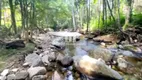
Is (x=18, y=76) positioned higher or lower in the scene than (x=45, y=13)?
lower

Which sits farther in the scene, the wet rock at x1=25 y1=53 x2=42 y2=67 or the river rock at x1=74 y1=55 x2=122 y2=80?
the wet rock at x1=25 y1=53 x2=42 y2=67

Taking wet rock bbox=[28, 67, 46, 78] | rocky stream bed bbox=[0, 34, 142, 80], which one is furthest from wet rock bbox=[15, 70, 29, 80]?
wet rock bbox=[28, 67, 46, 78]

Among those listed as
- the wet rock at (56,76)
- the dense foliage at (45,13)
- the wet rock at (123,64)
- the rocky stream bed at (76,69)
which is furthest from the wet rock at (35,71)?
the dense foliage at (45,13)

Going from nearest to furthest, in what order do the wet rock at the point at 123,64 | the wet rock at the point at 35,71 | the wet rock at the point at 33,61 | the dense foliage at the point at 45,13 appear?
the wet rock at the point at 35,71 → the wet rock at the point at 33,61 → the wet rock at the point at 123,64 → the dense foliage at the point at 45,13

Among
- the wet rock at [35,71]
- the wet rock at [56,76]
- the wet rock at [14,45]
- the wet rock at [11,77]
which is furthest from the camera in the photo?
the wet rock at [14,45]

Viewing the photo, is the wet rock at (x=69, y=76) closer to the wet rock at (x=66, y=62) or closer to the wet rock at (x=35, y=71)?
the wet rock at (x=66, y=62)

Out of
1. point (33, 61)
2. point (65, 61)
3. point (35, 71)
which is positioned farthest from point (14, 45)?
point (35, 71)

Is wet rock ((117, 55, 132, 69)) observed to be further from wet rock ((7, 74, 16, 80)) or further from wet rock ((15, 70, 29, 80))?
wet rock ((7, 74, 16, 80))

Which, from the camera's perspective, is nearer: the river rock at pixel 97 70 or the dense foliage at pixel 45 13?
the river rock at pixel 97 70

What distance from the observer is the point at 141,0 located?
17.9m

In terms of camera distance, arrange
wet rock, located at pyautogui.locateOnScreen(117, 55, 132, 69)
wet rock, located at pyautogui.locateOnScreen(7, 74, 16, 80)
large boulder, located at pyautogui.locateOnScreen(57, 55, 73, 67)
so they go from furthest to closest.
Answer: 1. large boulder, located at pyautogui.locateOnScreen(57, 55, 73, 67)
2. wet rock, located at pyautogui.locateOnScreen(117, 55, 132, 69)
3. wet rock, located at pyautogui.locateOnScreen(7, 74, 16, 80)

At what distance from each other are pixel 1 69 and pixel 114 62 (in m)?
4.33

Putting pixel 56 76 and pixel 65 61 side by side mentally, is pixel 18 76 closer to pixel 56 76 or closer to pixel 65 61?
pixel 56 76

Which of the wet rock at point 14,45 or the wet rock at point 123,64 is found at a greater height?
the wet rock at point 14,45
